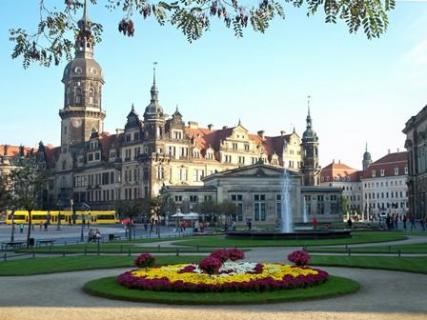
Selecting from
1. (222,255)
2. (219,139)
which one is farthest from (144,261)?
(219,139)

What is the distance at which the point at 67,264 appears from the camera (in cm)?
2886

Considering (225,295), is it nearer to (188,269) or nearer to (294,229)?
(188,269)

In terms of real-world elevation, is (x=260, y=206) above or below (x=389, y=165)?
below

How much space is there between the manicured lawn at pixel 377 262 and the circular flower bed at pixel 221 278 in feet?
19.4

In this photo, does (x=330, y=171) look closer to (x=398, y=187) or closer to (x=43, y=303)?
(x=398, y=187)

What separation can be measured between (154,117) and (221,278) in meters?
86.3

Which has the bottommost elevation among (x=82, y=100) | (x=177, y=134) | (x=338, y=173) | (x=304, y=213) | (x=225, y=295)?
(x=225, y=295)

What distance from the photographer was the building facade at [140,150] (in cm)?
10619

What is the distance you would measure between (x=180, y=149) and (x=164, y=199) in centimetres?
2031

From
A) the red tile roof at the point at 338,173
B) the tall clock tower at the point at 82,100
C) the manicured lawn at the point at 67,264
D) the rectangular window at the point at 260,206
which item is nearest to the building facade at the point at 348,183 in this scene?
the red tile roof at the point at 338,173

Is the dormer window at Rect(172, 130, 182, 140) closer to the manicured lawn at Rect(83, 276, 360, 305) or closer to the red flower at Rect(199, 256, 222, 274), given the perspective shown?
the manicured lawn at Rect(83, 276, 360, 305)

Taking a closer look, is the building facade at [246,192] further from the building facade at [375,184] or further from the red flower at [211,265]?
the red flower at [211,265]

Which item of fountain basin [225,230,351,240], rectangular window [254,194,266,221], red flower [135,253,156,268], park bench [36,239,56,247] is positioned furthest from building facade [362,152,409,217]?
red flower [135,253,156,268]

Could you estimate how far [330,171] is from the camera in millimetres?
169375
